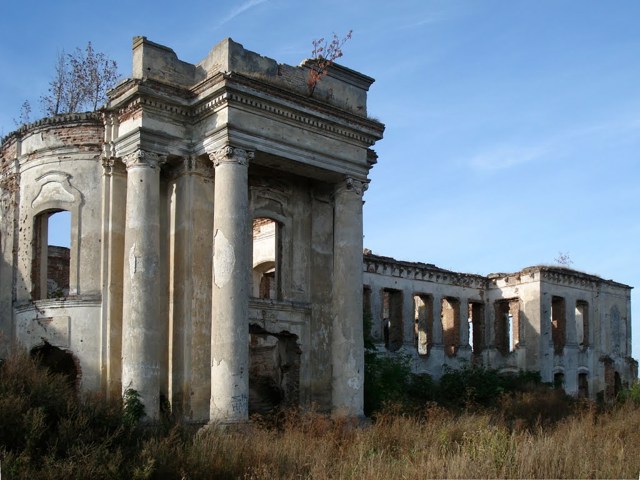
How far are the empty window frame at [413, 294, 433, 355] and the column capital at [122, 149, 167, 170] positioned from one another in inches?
652

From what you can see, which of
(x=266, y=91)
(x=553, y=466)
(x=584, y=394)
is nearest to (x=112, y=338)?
(x=266, y=91)

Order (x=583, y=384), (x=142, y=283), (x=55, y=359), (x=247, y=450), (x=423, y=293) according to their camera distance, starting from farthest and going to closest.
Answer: (x=583, y=384), (x=423, y=293), (x=55, y=359), (x=142, y=283), (x=247, y=450)

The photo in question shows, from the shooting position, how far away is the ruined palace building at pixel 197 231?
14.9 metres

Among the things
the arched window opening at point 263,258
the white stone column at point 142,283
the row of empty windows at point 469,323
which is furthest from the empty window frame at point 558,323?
the white stone column at point 142,283

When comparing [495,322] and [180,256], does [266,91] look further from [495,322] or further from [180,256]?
[495,322]

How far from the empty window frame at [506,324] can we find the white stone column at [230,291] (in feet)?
64.5

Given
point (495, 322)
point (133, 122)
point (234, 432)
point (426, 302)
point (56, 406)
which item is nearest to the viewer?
point (56, 406)

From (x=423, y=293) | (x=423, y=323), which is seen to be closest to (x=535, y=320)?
(x=423, y=323)

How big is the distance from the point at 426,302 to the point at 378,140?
14.3m

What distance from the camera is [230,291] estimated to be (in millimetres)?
14641

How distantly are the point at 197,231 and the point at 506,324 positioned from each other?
20.6 m

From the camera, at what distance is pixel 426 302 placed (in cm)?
3098

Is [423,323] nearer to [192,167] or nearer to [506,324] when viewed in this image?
[506,324]

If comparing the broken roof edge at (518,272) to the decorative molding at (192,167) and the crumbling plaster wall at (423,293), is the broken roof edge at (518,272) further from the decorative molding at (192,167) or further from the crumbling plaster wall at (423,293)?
the decorative molding at (192,167)
